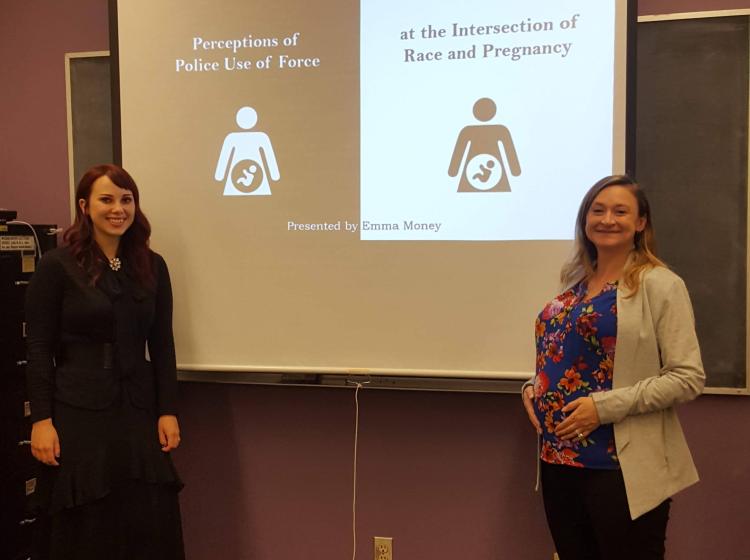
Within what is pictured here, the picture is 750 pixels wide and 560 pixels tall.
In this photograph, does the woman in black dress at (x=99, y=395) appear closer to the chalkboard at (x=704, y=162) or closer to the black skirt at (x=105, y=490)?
the black skirt at (x=105, y=490)

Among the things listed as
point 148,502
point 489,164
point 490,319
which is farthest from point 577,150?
point 148,502

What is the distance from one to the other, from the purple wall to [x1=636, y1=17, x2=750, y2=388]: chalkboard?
12cm

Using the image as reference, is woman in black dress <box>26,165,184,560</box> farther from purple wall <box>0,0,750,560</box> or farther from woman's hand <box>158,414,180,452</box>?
purple wall <box>0,0,750,560</box>

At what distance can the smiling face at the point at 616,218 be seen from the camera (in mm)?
1510

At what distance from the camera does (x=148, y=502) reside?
6.18 ft

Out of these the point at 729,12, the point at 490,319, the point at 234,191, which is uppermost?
the point at 729,12

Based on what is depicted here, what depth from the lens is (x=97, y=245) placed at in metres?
1.88

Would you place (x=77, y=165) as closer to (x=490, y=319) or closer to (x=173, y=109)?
(x=173, y=109)

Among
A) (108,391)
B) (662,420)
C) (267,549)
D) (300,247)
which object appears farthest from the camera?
(267,549)

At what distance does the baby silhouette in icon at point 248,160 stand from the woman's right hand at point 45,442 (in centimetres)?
96

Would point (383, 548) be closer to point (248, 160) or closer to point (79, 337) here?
point (79, 337)

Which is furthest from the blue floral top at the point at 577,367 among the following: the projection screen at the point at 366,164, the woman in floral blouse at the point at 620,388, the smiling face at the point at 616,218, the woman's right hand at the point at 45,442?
the woman's right hand at the point at 45,442

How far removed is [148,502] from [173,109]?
137 cm

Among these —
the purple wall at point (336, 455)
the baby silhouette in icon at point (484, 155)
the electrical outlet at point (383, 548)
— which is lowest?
the electrical outlet at point (383, 548)
